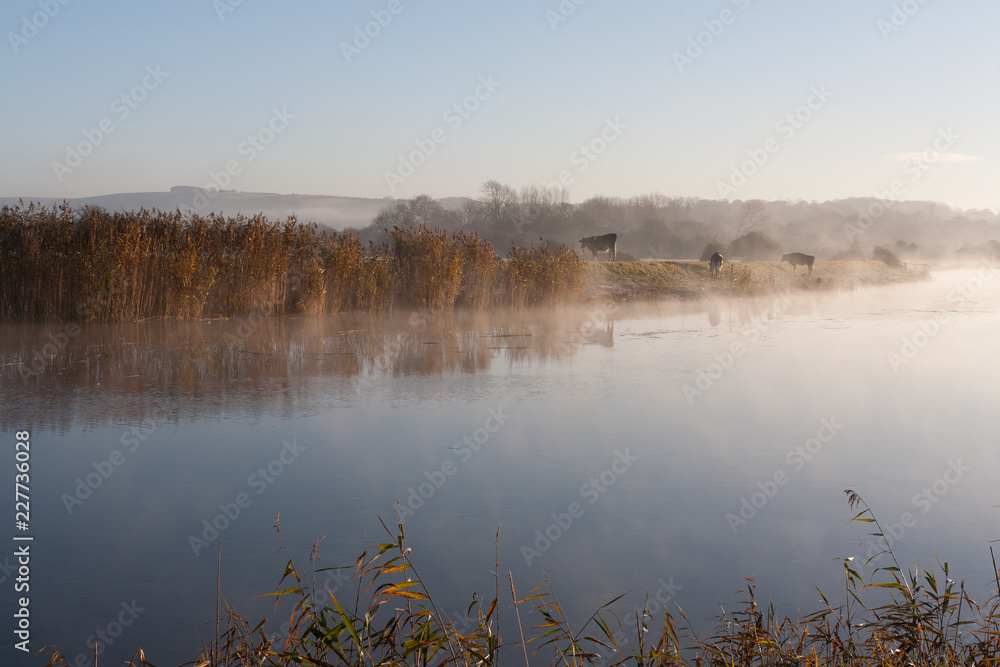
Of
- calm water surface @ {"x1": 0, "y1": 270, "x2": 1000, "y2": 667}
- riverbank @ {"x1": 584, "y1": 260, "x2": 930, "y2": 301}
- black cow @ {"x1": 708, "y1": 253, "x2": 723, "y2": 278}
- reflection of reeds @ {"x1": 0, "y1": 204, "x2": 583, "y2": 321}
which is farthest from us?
black cow @ {"x1": 708, "y1": 253, "x2": 723, "y2": 278}

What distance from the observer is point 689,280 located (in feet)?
85.3

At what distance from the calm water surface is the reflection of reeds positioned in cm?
219

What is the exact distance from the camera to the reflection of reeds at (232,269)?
12000 mm

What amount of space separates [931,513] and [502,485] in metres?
2.29

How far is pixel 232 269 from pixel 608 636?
12672mm

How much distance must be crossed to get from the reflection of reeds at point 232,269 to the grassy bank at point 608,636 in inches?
427

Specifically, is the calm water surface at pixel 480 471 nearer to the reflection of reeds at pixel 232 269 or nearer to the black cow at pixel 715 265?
the reflection of reeds at pixel 232 269

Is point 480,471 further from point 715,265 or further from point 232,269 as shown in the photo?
point 715,265

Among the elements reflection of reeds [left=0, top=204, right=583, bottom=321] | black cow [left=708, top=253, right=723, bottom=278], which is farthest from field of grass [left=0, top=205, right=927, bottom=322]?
black cow [left=708, top=253, right=723, bottom=278]

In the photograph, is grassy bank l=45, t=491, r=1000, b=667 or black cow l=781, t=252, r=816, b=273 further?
black cow l=781, t=252, r=816, b=273

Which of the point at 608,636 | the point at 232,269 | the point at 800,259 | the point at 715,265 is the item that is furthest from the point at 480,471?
the point at 800,259

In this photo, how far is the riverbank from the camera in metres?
22.8

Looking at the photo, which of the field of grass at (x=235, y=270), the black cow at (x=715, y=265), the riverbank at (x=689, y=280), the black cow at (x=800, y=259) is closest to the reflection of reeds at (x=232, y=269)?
the field of grass at (x=235, y=270)

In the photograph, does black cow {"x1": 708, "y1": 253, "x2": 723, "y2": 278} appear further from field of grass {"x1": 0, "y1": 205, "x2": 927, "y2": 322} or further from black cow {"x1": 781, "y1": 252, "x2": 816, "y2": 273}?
field of grass {"x1": 0, "y1": 205, "x2": 927, "y2": 322}
